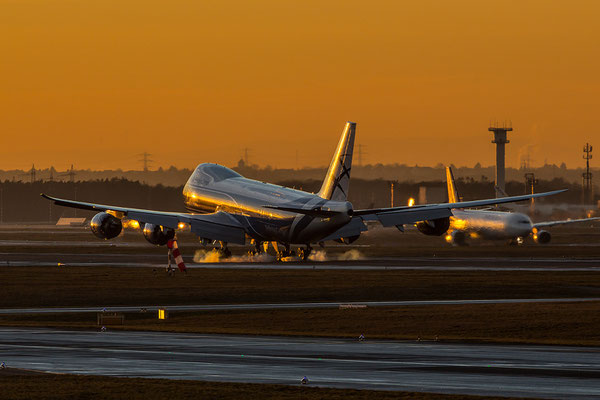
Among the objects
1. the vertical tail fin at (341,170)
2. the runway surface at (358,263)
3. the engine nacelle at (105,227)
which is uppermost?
the vertical tail fin at (341,170)

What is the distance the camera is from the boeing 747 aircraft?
87688mm

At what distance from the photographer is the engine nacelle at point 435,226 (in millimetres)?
89562

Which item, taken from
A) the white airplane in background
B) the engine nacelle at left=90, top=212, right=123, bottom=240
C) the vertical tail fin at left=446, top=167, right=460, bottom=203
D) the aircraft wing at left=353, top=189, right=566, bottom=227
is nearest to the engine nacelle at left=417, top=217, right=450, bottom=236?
the aircraft wing at left=353, top=189, right=566, bottom=227

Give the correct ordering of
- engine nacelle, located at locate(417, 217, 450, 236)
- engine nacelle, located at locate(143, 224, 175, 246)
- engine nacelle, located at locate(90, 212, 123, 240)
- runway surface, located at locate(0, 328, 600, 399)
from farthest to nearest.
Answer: engine nacelle, located at locate(143, 224, 175, 246) → engine nacelle, located at locate(417, 217, 450, 236) → engine nacelle, located at locate(90, 212, 123, 240) → runway surface, located at locate(0, 328, 600, 399)

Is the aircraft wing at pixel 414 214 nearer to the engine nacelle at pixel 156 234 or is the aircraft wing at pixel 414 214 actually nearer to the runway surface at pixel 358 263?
the runway surface at pixel 358 263

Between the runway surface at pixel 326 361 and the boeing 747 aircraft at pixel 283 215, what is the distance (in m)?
47.6

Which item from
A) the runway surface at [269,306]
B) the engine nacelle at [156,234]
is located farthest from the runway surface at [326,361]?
the engine nacelle at [156,234]

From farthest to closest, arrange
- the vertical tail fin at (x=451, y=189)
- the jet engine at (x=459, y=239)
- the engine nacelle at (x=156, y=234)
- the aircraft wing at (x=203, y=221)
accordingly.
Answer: the vertical tail fin at (x=451, y=189) < the jet engine at (x=459, y=239) < the aircraft wing at (x=203, y=221) < the engine nacelle at (x=156, y=234)

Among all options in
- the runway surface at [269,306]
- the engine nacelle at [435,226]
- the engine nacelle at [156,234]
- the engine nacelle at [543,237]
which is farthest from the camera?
the engine nacelle at [543,237]

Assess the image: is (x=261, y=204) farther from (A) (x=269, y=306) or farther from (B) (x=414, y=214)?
(A) (x=269, y=306)

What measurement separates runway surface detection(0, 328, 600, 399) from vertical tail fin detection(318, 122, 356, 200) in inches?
1980

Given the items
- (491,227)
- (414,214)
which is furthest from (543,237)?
(414,214)

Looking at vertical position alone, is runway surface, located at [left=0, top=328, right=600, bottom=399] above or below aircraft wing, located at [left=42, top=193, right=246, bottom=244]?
below

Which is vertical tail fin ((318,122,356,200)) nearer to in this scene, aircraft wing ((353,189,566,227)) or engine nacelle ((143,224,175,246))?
aircraft wing ((353,189,566,227))
